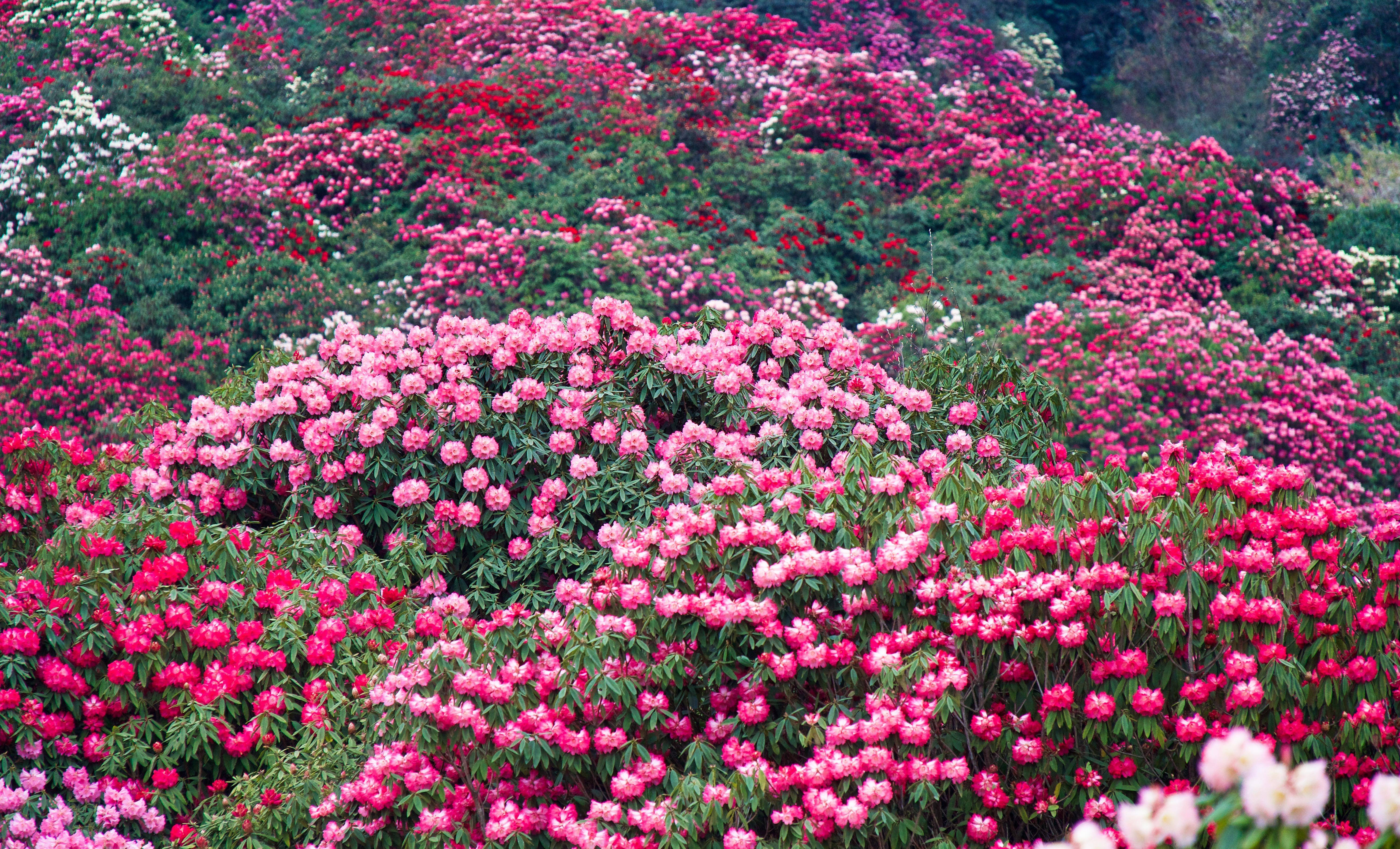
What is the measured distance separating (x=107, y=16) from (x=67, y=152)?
188 inches

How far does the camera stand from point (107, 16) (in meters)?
17.7

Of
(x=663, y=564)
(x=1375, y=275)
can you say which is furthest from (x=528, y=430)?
(x=1375, y=275)

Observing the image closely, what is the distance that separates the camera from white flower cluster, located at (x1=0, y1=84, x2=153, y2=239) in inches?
536

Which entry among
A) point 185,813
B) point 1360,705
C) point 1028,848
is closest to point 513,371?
point 185,813

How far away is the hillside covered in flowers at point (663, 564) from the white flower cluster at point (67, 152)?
144 cm

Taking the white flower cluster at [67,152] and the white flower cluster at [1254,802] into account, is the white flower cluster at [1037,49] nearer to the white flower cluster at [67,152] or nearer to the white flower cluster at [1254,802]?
the white flower cluster at [67,152]

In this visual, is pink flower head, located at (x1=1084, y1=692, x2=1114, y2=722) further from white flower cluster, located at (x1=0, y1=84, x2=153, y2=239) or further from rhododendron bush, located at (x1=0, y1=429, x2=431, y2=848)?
white flower cluster, located at (x1=0, y1=84, x2=153, y2=239)

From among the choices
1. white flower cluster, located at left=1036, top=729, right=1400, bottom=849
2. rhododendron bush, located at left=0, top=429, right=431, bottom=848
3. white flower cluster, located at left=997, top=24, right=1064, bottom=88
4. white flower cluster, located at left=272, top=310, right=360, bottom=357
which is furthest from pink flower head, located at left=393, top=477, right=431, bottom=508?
white flower cluster, located at left=997, top=24, right=1064, bottom=88

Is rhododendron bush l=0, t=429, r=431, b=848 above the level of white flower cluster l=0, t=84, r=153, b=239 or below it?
above

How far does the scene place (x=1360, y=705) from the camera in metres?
3.52

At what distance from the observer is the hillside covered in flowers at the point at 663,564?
143 inches

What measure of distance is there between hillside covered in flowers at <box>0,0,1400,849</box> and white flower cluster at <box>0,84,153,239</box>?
1.44 m

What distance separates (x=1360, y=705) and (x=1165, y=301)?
10.5m

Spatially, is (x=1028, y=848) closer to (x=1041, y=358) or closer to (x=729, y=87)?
(x=1041, y=358)
